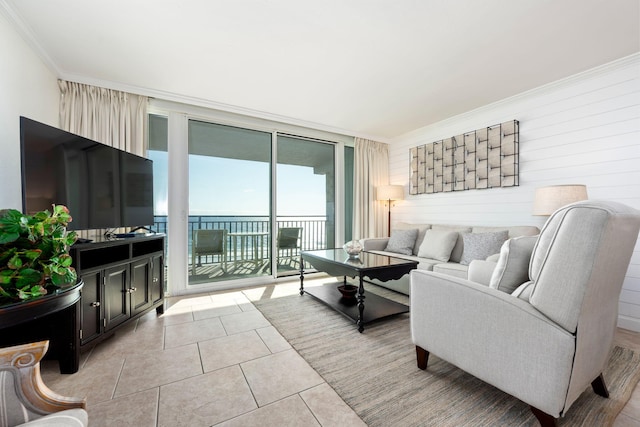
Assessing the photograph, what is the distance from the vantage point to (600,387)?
143 cm

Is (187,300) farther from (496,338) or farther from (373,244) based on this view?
(496,338)

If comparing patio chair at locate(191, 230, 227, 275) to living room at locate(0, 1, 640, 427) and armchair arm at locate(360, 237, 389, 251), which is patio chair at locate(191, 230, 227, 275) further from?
armchair arm at locate(360, 237, 389, 251)

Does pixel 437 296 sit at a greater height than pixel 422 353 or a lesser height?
greater

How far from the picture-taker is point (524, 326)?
3.77 ft

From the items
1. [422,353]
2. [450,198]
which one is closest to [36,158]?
[422,353]

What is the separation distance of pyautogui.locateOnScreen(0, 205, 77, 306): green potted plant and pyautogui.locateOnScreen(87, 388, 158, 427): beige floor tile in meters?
0.70

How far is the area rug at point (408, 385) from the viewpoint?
1282 millimetres

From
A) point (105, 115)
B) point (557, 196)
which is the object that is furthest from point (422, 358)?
point (105, 115)

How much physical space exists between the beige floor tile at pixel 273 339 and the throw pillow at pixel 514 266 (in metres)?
1.52

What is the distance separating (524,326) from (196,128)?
3.83 meters

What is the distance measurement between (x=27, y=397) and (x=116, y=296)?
1453mm

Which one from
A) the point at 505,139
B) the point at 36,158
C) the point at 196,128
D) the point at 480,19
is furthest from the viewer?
the point at 196,128

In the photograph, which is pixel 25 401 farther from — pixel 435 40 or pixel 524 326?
pixel 435 40

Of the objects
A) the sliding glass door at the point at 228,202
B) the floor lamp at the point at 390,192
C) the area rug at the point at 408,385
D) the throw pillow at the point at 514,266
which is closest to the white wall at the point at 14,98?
the sliding glass door at the point at 228,202
